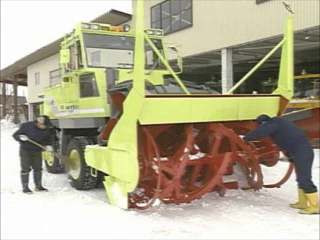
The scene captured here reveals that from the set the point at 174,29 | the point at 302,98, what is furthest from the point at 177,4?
the point at 302,98

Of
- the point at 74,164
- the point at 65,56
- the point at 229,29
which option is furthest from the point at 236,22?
the point at 74,164

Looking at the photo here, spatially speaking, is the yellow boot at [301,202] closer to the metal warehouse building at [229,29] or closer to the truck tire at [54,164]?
the truck tire at [54,164]

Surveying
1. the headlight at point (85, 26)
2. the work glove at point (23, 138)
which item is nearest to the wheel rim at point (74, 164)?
the work glove at point (23, 138)

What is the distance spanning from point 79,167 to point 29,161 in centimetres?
95

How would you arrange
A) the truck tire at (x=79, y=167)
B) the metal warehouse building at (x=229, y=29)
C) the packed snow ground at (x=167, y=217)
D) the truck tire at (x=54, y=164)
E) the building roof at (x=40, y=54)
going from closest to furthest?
the packed snow ground at (x=167, y=217) < the truck tire at (x=79, y=167) < the truck tire at (x=54, y=164) < the metal warehouse building at (x=229, y=29) < the building roof at (x=40, y=54)

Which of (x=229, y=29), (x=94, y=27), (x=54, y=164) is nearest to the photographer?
(x=94, y=27)

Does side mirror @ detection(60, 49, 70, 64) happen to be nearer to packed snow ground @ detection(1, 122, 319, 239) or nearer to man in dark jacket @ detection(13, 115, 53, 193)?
man in dark jacket @ detection(13, 115, 53, 193)

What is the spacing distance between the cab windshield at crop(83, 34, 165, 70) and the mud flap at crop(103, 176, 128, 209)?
2216 millimetres

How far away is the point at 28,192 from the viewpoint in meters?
6.77

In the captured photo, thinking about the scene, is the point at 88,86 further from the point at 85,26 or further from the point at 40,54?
the point at 40,54

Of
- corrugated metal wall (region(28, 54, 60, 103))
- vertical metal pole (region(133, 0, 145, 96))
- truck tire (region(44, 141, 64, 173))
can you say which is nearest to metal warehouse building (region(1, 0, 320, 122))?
truck tire (region(44, 141, 64, 173))

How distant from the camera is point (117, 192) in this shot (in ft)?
17.1

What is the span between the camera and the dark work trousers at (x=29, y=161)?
7000mm

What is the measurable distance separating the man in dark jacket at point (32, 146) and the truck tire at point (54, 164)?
4.42 ft
